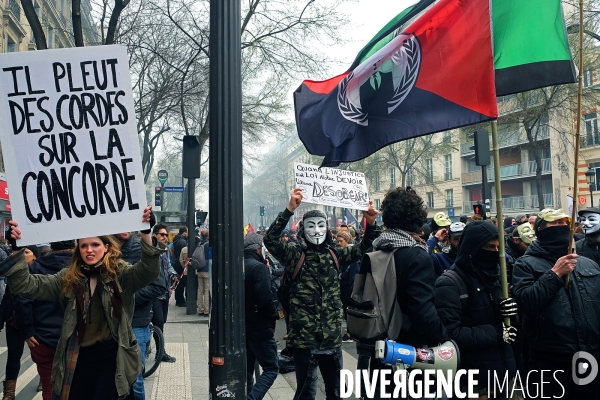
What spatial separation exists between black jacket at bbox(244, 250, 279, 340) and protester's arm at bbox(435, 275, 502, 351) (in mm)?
2054

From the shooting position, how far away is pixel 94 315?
3631 millimetres

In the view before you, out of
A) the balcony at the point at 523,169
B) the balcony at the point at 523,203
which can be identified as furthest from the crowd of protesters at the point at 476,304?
the balcony at the point at 523,203

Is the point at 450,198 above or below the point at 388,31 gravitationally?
above

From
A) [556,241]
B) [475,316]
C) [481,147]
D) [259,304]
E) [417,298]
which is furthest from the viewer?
[481,147]

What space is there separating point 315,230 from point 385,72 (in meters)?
1.43

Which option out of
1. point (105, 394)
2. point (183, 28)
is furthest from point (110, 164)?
point (183, 28)

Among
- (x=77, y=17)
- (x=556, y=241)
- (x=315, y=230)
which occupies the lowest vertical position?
(x=556, y=241)

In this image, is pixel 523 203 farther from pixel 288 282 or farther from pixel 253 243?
pixel 288 282

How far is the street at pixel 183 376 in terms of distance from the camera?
647cm

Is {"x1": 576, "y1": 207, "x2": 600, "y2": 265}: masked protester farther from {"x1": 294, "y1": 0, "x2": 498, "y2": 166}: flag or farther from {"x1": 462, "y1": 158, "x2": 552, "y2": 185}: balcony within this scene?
{"x1": 462, "y1": 158, "x2": 552, "y2": 185}: balcony

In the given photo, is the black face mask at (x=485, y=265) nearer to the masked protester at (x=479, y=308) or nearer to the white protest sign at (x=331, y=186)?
the masked protester at (x=479, y=308)

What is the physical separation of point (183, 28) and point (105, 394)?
1449 cm

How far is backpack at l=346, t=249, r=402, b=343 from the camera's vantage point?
11.1 feet

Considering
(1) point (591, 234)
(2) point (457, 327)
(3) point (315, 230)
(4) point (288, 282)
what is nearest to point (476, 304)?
(2) point (457, 327)
